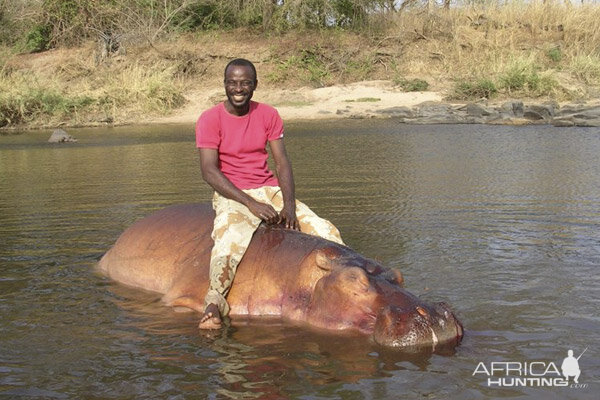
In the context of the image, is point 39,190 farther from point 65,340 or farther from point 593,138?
point 593,138

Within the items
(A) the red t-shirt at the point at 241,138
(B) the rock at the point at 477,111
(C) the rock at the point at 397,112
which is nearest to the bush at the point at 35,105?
(C) the rock at the point at 397,112

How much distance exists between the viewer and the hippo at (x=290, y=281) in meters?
4.20

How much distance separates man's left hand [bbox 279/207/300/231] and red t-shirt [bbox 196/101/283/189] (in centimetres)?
32

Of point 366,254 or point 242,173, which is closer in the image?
point 242,173

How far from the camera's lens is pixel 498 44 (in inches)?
1057

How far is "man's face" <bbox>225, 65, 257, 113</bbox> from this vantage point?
513 cm

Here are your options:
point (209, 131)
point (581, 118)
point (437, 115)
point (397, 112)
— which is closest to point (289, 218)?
point (209, 131)

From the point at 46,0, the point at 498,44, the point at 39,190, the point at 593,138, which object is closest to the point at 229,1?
the point at 46,0

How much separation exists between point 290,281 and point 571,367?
5.36 ft

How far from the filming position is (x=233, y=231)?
5012 mm

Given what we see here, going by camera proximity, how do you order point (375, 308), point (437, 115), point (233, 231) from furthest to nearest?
point (437, 115), point (233, 231), point (375, 308)

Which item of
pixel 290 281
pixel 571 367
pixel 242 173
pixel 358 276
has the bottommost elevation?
pixel 571 367

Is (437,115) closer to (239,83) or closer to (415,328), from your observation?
(239,83)

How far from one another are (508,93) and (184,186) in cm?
1472
